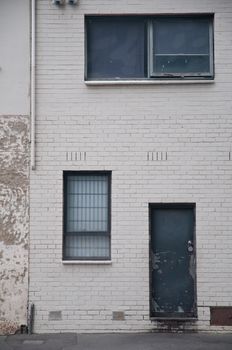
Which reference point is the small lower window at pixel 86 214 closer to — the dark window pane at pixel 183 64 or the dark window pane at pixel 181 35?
the dark window pane at pixel 183 64

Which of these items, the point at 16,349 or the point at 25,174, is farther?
the point at 25,174

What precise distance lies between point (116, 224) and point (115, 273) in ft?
2.68

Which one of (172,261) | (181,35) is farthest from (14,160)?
(181,35)

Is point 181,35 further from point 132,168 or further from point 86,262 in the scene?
point 86,262

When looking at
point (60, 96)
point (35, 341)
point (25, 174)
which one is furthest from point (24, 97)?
point (35, 341)

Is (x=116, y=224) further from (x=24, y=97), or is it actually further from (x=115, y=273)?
(x=24, y=97)

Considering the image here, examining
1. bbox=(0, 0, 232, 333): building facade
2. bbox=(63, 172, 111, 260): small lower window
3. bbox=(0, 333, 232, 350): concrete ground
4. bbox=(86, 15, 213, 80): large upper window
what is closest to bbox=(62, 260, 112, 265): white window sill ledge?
bbox=(0, 0, 232, 333): building facade

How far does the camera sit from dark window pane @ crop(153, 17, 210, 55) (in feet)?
32.6

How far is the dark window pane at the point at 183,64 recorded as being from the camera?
986cm

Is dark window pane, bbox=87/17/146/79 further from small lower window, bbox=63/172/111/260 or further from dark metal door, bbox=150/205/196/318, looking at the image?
dark metal door, bbox=150/205/196/318

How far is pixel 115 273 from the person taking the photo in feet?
31.2

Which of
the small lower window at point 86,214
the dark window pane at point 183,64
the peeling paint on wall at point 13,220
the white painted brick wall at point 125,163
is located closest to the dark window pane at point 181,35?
the dark window pane at point 183,64

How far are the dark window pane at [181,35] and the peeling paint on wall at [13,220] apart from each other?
108 inches

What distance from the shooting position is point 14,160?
9.68 m
